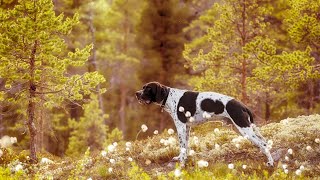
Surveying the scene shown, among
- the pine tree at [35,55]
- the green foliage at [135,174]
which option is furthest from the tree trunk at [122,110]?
the green foliage at [135,174]

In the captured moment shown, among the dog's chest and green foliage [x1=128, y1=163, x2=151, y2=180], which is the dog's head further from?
green foliage [x1=128, y1=163, x2=151, y2=180]

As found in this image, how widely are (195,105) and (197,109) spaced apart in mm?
97

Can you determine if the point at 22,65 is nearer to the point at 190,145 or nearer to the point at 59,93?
the point at 59,93

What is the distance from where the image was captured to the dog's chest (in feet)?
34.1

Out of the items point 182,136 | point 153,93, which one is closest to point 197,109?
point 182,136

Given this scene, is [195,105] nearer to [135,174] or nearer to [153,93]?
[153,93]

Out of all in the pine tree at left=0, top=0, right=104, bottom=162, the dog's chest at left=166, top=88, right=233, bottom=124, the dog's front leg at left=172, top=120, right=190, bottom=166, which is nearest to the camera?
the dog's chest at left=166, top=88, right=233, bottom=124

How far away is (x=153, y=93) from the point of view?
11031 millimetres

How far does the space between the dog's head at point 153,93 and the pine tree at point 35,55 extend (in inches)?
102

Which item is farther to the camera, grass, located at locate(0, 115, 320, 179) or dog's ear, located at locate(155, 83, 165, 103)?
dog's ear, located at locate(155, 83, 165, 103)

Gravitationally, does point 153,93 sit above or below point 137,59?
above

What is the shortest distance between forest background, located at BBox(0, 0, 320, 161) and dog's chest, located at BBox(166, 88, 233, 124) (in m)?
3.05

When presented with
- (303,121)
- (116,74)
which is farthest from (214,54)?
(116,74)

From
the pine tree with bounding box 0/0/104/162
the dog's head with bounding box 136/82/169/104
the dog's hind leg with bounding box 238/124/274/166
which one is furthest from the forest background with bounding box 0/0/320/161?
the dog's hind leg with bounding box 238/124/274/166
